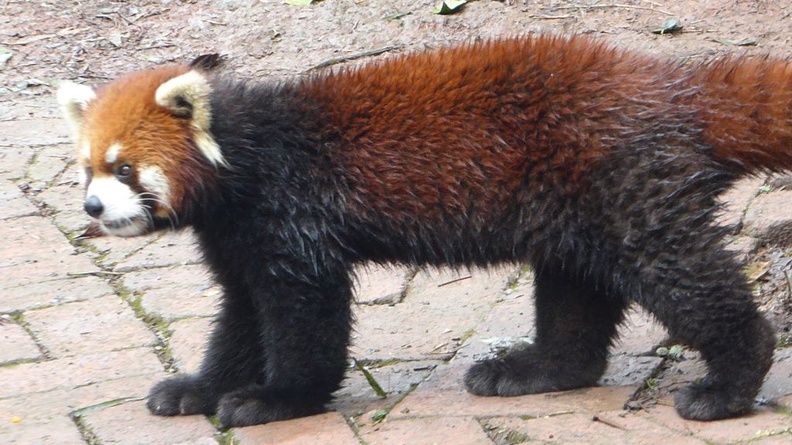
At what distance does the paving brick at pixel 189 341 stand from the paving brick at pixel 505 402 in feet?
3.06

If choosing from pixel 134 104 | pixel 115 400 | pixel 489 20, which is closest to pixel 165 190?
pixel 134 104

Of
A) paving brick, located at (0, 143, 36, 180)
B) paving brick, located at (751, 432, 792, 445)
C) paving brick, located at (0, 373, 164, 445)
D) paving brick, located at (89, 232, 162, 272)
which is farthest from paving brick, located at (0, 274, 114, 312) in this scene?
paving brick, located at (751, 432, 792, 445)

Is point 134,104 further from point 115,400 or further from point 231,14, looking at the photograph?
point 231,14

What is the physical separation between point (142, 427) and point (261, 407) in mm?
410

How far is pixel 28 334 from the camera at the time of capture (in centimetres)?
452

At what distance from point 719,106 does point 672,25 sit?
3.26 m

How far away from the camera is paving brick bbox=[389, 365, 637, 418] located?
11.9 ft

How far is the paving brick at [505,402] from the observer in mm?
3617

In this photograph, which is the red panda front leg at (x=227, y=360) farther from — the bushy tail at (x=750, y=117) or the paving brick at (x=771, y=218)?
the paving brick at (x=771, y=218)

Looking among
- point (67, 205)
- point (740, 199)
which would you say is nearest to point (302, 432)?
point (740, 199)

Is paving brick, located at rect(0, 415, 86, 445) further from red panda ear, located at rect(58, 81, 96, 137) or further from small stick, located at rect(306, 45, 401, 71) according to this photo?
small stick, located at rect(306, 45, 401, 71)

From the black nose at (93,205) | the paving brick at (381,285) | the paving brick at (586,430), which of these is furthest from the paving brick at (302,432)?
the paving brick at (381,285)

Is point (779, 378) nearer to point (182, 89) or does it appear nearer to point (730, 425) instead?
point (730, 425)

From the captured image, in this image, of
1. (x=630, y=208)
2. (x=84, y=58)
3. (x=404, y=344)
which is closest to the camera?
(x=630, y=208)
